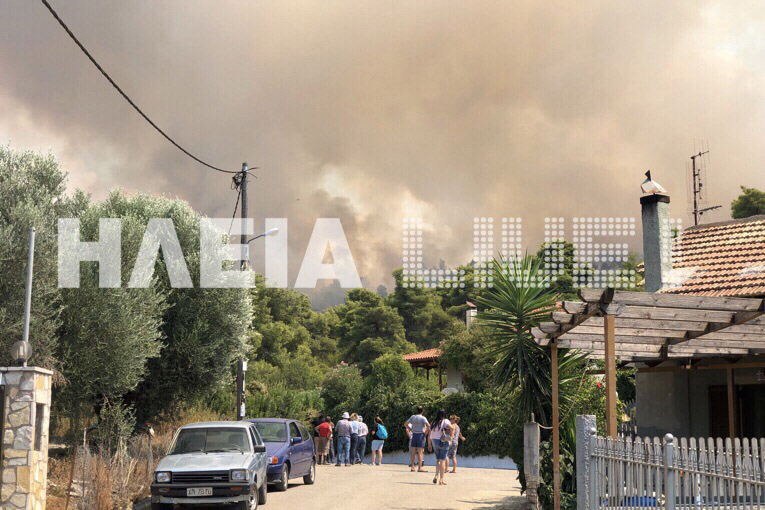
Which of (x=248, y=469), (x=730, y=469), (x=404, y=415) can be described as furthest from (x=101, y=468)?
(x=404, y=415)

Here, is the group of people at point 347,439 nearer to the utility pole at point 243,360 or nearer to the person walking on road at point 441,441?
the utility pole at point 243,360

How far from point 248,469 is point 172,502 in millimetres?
1370

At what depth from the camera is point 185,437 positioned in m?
16.1

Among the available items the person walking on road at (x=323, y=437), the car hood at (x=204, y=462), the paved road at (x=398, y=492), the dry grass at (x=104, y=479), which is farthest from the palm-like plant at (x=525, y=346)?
the person walking on road at (x=323, y=437)

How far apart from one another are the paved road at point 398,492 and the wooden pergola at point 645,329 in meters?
3.84

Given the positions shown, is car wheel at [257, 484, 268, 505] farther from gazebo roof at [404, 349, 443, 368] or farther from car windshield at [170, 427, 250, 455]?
gazebo roof at [404, 349, 443, 368]

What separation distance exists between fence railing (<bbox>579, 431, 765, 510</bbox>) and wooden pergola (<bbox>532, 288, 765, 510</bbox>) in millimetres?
1119

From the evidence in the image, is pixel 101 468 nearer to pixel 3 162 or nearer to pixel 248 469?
pixel 248 469

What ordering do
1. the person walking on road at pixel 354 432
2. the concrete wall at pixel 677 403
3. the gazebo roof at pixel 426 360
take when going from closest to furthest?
the concrete wall at pixel 677 403, the person walking on road at pixel 354 432, the gazebo roof at pixel 426 360

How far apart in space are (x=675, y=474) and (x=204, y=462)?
854 centimetres

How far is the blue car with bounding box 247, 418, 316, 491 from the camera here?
1948 centimetres

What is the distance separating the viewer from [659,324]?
1435 cm

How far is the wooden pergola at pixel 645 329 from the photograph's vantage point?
40.7ft

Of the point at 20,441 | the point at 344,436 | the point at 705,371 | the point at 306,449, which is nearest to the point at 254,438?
the point at 20,441
